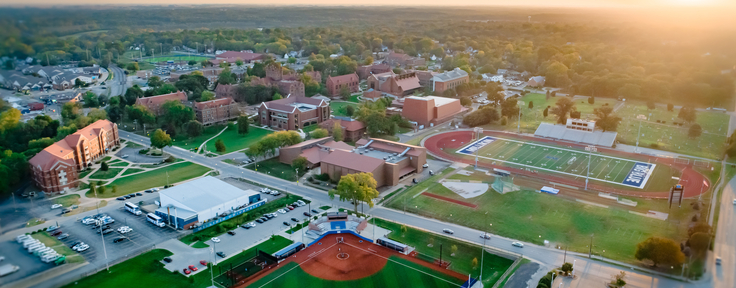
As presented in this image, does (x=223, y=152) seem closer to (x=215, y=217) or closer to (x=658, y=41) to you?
(x=215, y=217)

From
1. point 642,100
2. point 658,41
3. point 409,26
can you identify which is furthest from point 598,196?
point 409,26

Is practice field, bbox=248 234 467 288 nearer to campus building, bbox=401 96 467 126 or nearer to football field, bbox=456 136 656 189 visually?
football field, bbox=456 136 656 189

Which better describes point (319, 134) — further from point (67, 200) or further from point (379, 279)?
point (379, 279)

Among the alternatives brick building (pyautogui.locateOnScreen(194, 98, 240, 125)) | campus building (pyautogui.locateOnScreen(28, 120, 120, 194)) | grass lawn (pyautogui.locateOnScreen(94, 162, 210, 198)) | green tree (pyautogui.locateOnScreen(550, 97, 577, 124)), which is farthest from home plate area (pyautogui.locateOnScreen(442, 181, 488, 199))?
brick building (pyautogui.locateOnScreen(194, 98, 240, 125))

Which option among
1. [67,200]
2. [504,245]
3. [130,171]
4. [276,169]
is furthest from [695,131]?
[67,200]

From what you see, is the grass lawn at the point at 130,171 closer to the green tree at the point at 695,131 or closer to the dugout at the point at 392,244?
the dugout at the point at 392,244
